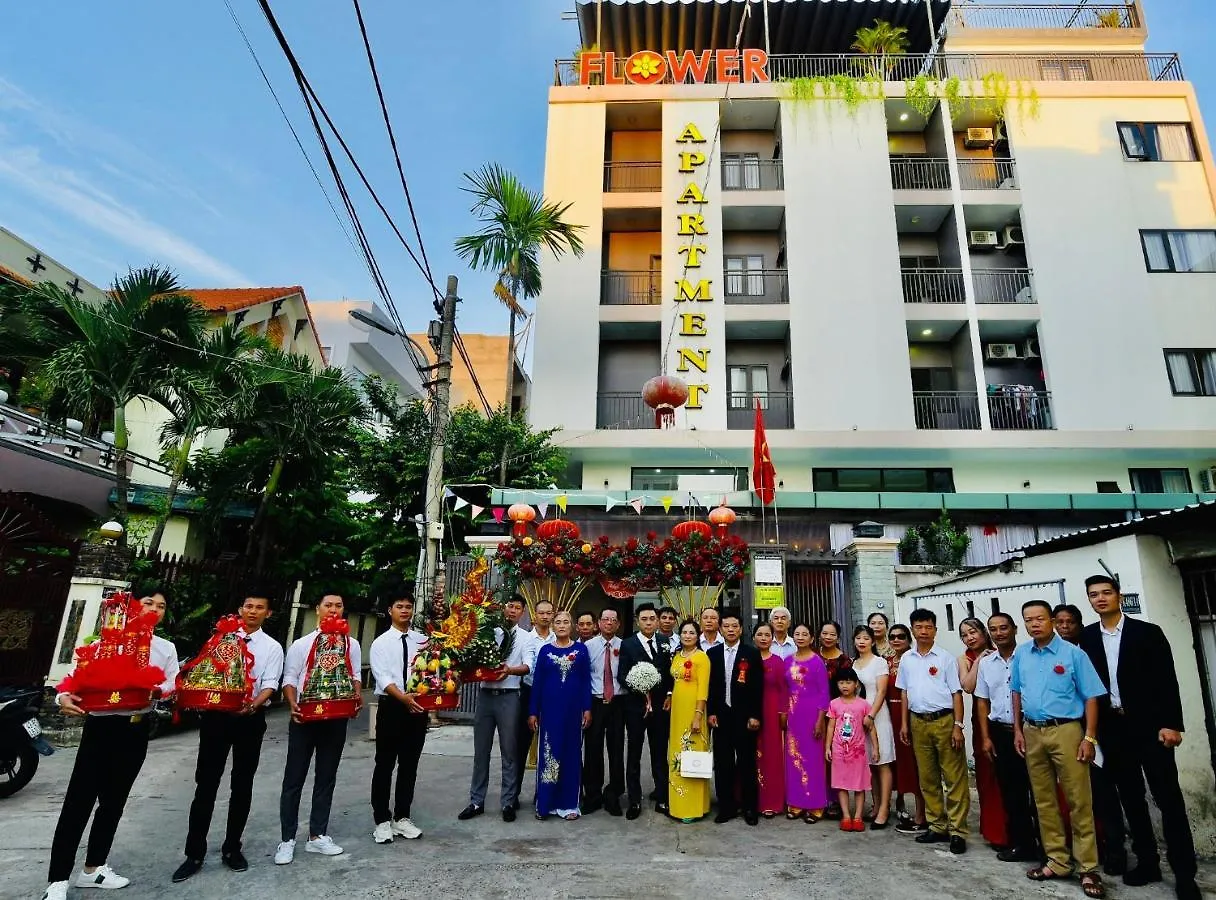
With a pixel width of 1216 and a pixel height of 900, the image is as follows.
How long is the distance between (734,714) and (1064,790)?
2201 millimetres

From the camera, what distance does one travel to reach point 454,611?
5.07 m

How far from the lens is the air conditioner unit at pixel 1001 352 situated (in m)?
15.9

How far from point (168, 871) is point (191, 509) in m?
11.2

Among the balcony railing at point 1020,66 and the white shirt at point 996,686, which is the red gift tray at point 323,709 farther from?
the balcony railing at point 1020,66

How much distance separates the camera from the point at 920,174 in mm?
17250

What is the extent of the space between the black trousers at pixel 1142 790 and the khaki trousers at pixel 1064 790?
147 millimetres

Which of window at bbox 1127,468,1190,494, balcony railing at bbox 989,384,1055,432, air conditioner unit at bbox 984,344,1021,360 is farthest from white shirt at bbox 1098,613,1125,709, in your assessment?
window at bbox 1127,468,1190,494

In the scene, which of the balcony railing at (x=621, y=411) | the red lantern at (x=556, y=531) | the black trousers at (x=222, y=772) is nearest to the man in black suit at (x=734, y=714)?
the black trousers at (x=222, y=772)

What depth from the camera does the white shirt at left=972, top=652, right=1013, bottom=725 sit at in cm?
440

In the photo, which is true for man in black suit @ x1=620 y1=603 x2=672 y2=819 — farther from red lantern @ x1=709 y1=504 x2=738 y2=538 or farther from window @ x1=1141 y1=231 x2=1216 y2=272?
window @ x1=1141 y1=231 x2=1216 y2=272

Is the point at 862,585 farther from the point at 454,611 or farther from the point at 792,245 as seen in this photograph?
A: the point at 792,245

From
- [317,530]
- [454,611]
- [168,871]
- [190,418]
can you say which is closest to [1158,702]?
[454,611]

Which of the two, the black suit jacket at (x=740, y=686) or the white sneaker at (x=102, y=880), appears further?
the black suit jacket at (x=740, y=686)

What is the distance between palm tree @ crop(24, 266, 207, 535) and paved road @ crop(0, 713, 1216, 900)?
5.13 m
